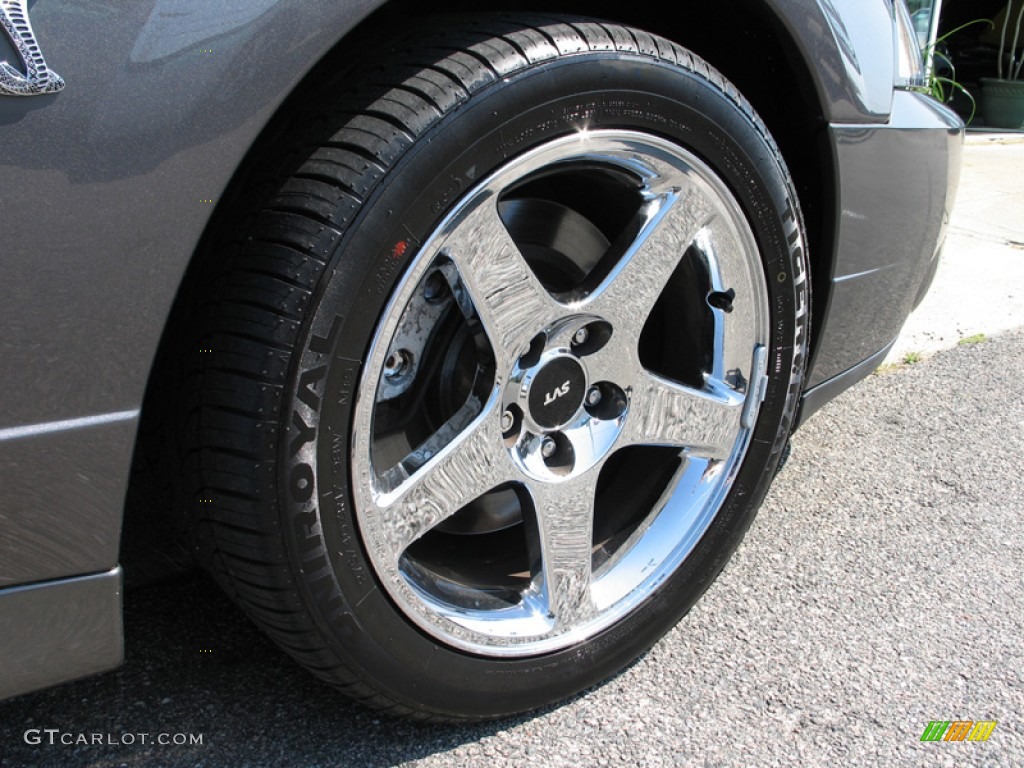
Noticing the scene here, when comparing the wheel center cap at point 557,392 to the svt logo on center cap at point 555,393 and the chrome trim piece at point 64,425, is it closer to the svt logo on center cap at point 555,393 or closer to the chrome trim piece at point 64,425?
the svt logo on center cap at point 555,393

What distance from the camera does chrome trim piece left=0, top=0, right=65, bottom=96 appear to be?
39.0 inches

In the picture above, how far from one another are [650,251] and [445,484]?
51 cm

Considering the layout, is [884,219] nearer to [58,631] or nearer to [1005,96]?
[58,631]

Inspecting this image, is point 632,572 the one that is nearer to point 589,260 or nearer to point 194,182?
point 589,260

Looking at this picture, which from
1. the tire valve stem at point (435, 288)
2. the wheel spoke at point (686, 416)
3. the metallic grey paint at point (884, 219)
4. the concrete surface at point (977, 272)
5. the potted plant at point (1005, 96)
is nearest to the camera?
the tire valve stem at point (435, 288)

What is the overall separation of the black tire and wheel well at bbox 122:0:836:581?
0.06 metres

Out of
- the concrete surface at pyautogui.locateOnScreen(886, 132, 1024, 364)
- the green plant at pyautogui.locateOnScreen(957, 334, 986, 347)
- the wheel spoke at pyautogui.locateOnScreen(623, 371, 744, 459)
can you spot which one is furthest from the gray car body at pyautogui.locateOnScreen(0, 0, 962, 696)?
the green plant at pyautogui.locateOnScreen(957, 334, 986, 347)

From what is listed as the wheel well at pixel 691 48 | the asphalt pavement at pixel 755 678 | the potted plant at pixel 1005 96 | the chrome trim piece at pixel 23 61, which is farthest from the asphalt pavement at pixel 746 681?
the potted plant at pixel 1005 96

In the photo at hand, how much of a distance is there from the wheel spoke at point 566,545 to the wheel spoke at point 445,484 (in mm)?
108

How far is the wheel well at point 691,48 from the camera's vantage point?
1.37 m

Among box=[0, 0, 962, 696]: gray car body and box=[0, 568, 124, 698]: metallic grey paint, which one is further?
box=[0, 568, 124, 698]: metallic grey paint

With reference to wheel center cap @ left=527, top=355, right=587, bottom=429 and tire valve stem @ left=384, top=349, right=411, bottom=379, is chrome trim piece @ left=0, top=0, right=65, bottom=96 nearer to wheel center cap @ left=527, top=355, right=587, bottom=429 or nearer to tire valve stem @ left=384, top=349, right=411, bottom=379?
tire valve stem @ left=384, top=349, right=411, bottom=379

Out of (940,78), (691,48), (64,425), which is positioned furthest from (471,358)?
(940,78)

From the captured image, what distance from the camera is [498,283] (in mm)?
1470
